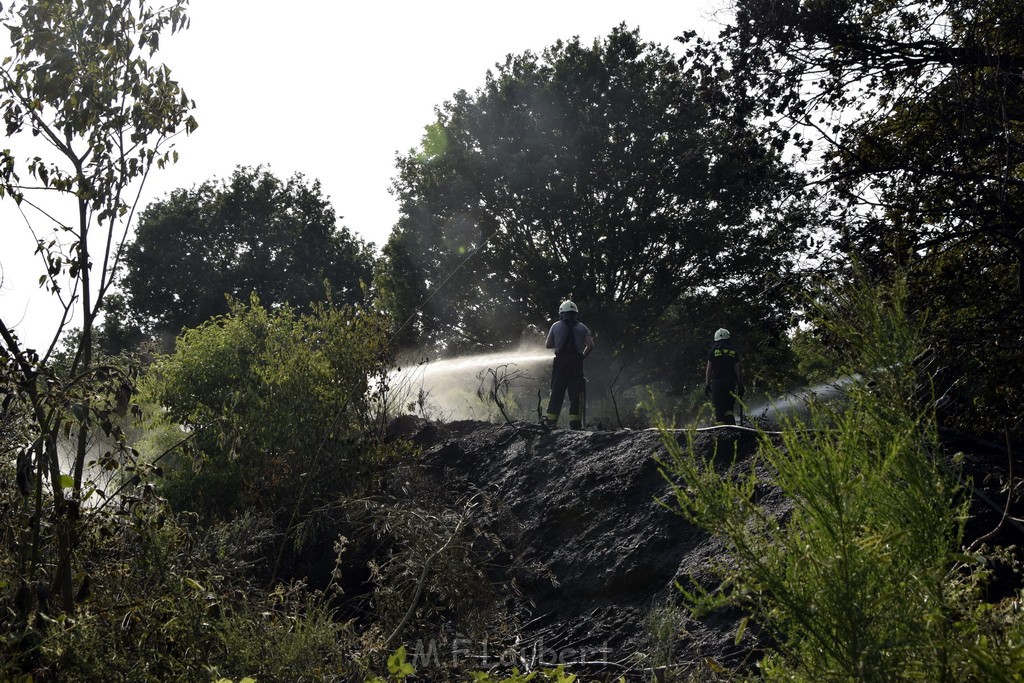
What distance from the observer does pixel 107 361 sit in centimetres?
461

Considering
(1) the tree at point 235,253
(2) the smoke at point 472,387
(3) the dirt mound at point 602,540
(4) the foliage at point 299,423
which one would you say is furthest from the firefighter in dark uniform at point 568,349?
(1) the tree at point 235,253

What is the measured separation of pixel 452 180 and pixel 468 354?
476 centimetres

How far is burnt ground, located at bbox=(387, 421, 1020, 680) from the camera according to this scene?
448 cm

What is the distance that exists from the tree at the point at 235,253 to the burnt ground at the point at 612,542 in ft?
103

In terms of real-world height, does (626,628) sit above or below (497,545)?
below

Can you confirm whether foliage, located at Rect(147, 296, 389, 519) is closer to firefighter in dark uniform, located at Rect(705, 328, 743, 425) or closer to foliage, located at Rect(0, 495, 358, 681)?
foliage, located at Rect(0, 495, 358, 681)

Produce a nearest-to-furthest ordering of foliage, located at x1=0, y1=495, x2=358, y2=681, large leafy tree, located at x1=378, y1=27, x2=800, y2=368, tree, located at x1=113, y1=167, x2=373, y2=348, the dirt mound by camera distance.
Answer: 1. foliage, located at x1=0, y1=495, x2=358, y2=681
2. the dirt mound
3. large leafy tree, located at x1=378, y1=27, x2=800, y2=368
4. tree, located at x1=113, y1=167, x2=373, y2=348

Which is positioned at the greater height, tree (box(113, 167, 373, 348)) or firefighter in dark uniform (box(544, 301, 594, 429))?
tree (box(113, 167, 373, 348))

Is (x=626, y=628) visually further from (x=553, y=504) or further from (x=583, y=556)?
(x=553, y=504)

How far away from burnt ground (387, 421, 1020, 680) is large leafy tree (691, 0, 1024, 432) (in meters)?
2.92

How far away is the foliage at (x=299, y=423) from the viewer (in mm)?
7559

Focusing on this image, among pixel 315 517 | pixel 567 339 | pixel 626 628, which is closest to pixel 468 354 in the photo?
pixel 567 339

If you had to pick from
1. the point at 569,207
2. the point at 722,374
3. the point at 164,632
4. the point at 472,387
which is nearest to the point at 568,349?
the point at 722,374

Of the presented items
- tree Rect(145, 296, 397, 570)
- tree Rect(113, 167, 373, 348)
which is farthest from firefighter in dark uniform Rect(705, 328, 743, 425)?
tree Rect(113, 167, 373, 348)
